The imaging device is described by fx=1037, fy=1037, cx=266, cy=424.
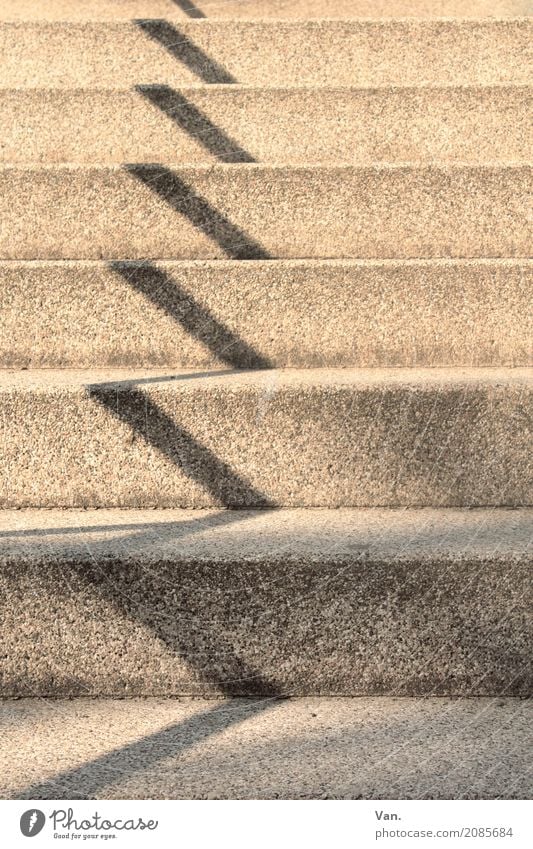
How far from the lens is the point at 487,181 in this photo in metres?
1.72

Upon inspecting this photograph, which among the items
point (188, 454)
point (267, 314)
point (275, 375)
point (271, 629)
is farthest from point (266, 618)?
point (267, 314)

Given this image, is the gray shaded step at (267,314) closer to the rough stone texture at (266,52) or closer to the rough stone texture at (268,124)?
the rough stone texture at (268,124)

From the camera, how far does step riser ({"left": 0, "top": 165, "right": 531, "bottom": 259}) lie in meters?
1.72

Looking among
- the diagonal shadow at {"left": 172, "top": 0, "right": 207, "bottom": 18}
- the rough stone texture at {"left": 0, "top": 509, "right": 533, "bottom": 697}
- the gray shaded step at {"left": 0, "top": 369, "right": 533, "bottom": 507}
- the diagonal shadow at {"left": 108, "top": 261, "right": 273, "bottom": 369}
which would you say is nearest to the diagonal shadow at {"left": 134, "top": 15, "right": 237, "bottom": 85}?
the diagonal shadow at {"left": 172, "top": 0, "right": 207, "bottom": 18}

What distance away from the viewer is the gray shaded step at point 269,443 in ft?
4.45

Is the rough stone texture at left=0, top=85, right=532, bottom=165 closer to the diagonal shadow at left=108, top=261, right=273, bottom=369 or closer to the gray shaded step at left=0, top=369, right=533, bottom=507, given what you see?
the diagonal shadow at left=108, top=261, right=273, bottom=369

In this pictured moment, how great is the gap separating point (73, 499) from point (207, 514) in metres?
0.18

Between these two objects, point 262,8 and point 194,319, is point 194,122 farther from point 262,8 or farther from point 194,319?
point 262,8

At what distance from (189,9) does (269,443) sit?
168cm

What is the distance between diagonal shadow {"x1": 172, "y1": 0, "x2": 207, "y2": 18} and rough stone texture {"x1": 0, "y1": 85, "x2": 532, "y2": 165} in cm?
78

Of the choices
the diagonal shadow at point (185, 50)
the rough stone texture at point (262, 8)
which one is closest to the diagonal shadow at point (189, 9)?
the rough stone texture at point (262, 8)

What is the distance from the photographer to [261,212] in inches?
68.7
